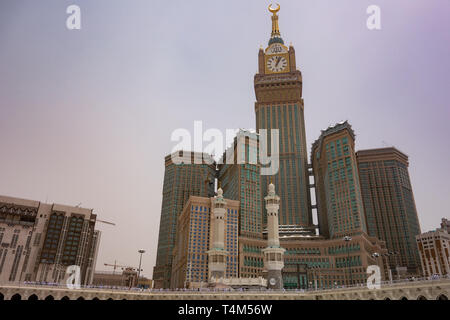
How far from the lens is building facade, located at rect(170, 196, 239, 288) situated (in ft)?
518

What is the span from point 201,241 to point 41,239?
84015 mm

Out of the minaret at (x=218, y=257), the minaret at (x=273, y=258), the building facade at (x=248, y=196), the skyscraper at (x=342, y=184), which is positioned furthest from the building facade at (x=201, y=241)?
the skyscraper at (x=342, y=184)

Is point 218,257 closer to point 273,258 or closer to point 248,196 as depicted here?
point 273,258

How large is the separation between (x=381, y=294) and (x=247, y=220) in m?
122

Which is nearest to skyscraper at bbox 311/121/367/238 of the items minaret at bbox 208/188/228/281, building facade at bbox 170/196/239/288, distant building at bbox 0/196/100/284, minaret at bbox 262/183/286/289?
building facade at bbox 170/196/239/288

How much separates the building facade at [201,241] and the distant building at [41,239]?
57016 mm

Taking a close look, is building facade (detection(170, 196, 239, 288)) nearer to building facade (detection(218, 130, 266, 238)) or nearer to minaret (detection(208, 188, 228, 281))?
building facade (detection(218, 130, 266, 238))

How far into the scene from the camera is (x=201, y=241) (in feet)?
539

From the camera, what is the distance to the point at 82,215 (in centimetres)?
18975
